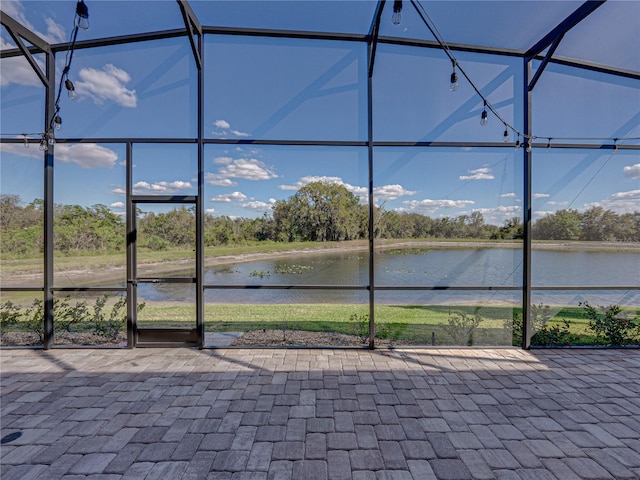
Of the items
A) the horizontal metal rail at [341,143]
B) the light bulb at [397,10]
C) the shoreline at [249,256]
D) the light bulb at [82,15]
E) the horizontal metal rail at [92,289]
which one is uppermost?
the light bulb at [397,10]

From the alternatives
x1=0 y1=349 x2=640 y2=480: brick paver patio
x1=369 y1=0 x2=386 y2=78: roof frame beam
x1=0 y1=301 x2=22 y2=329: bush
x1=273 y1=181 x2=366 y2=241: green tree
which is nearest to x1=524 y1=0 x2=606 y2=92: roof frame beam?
x1=369 y1=0 x2=386 y2=78: roof frame beam

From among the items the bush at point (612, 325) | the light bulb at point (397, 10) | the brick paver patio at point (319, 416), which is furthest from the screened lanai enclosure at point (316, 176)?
the light bulb at point (397, 10)

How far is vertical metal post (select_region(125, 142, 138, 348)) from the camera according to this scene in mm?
3826

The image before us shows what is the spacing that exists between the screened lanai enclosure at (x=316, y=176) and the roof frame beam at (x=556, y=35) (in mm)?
63

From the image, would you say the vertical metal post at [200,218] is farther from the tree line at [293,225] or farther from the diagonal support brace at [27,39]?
the diagonal support brace at [27,39]

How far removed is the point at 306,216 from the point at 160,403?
2.81m

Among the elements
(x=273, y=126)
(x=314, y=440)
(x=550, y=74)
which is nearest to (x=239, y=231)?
(x=273, y=126)

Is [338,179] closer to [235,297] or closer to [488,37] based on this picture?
[235,297]

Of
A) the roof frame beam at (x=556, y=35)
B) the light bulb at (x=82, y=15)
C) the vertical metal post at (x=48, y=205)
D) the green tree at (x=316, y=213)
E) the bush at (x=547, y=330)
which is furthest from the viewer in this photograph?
the green tree at (x=316, y=213)

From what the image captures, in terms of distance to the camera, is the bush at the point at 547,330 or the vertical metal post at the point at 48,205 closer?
the vertical metal post at the point at 48,205

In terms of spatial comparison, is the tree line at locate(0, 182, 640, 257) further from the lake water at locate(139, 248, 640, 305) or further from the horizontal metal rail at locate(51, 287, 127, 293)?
the horizontal metal rail at locate(51, 287, 127, 293)

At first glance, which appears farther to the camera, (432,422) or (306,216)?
(306,216)

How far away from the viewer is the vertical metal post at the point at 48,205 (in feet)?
12.4

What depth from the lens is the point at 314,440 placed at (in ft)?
6.87
